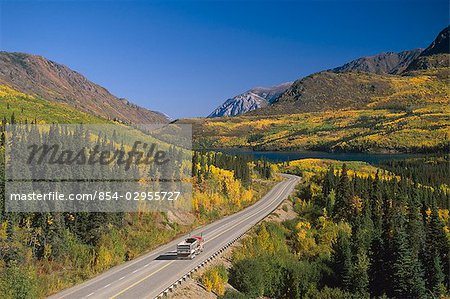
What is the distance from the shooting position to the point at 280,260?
47281mm

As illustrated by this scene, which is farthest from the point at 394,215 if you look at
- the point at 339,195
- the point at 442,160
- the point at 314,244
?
the point at 442,160

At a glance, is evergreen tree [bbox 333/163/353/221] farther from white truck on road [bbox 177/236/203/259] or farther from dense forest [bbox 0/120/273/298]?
white truck on road [bbox 177/236/203/259]

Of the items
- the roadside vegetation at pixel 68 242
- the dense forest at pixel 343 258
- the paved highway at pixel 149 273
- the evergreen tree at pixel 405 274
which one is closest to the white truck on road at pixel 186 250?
the paved highway at pixel 149 273

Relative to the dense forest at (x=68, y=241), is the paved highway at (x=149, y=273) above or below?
below

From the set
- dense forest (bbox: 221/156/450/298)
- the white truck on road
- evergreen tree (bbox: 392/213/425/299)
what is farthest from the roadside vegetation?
evergreen tree (bbox: 392/213/425/299)

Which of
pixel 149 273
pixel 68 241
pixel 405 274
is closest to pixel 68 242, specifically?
pixel 68 241

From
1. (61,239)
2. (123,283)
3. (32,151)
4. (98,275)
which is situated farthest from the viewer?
(32,151)

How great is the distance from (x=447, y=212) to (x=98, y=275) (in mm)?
89877

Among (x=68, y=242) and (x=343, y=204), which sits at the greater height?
(x=68, y=242)

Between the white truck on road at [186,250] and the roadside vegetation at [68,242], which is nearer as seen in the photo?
the roadside vegetation at [68,242]

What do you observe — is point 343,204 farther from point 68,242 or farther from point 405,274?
point 68,242

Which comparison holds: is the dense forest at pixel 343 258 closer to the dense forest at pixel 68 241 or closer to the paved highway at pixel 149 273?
the paved highway at pixel 149 273

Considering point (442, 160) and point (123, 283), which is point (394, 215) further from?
point (442, 160)

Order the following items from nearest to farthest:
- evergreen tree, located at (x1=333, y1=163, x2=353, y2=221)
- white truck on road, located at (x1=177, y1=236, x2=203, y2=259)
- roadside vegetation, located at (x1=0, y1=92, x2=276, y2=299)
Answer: roadside vegetation, located at (x1=0, y1=92, x2=276, y2=299), white truck on road, located at (x1=177, y1=236, x2=203, y2=259), evergreen tree, located at (x1=333, y1=163, x2=353, y2=221)
